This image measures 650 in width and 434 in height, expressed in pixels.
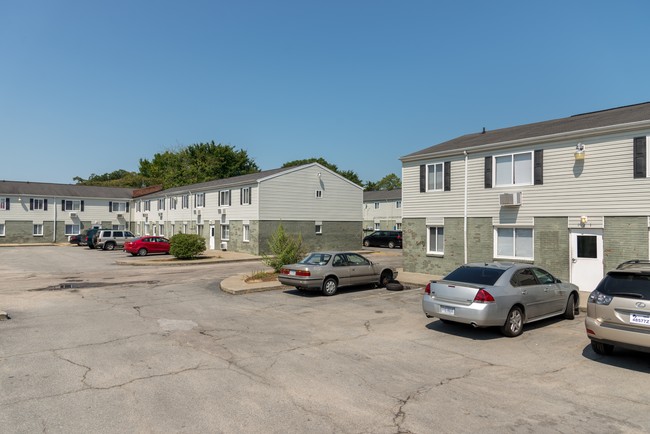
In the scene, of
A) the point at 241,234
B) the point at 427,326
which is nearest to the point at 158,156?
the point at 241,234

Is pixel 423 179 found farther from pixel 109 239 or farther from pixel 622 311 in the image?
pixel 109 239

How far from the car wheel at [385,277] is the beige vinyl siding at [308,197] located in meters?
17.0

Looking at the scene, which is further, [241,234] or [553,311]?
[241,234]

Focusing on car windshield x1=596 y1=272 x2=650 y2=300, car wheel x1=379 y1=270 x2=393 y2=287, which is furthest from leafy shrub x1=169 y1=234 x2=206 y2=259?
car windshield x1=596 y1=272 x2=650 y2=300

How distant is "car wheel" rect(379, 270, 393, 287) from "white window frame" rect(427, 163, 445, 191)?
488cm

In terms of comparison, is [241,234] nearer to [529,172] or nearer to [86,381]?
[529,172]

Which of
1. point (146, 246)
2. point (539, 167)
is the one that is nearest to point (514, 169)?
point (539, 167)

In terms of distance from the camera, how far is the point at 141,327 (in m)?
10.0

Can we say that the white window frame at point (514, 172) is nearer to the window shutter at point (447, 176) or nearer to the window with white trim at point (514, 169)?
the window with white trim at point (514, 169)

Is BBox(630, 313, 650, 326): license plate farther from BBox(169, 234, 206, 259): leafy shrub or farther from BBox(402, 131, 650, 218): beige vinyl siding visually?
BBox(169, 234, 206, 259): leafy shrub

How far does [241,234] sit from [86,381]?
92.0 ft

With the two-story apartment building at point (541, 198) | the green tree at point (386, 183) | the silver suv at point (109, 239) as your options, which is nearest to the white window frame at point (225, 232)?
the silver suv at point (109, 239)

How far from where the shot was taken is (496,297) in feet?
29.1

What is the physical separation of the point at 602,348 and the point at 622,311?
1048 millimetres
